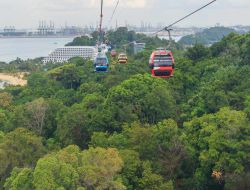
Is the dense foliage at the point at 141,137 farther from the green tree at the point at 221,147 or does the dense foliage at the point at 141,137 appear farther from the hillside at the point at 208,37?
the hillside at the point at 208,37

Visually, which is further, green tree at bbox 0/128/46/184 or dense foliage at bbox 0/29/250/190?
green tree at bbox 0/128/46/184

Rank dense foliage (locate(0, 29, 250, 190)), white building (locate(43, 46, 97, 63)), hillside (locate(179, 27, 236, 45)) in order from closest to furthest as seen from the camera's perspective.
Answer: dense foliage (locate(0, 29, 250, 190)) → white building (locate(43, 46, 97, 63)) → hillside (locate(179, 27, 236, 45))

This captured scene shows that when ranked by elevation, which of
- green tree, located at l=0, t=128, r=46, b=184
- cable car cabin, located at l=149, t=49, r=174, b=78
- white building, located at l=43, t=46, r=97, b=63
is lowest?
white building, located at l=43, t=46, r=97, b=63

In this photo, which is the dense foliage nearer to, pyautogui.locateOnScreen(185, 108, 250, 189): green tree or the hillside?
pyautogui.locateOnScreen(185, 108, 250, 189): green tree

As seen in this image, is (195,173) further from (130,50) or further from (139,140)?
(130,50)

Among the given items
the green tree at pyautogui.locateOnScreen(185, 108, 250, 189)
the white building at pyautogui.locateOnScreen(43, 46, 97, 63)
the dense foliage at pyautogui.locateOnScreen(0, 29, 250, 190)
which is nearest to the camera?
the dense foliage at pyautogui.locateOnScreen(0, 29, 250, 190)

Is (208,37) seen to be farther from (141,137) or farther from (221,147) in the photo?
(221,147)

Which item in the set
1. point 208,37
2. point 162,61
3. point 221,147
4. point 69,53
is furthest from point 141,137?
point 208,37

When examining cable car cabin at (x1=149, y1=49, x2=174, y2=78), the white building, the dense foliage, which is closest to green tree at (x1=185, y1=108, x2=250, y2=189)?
the dense foliage

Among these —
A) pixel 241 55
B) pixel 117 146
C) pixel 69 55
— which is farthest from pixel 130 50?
pixel 117 146
